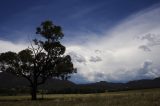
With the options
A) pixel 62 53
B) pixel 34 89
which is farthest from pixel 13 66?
pixel 62 53

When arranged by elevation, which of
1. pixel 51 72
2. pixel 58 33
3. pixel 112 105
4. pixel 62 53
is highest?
pixel 58 33

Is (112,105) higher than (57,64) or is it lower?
lower

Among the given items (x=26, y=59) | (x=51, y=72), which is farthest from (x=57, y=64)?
(x=26, y=59)

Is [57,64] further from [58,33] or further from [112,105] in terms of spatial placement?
[112,105]

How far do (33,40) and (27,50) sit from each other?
8.36ft

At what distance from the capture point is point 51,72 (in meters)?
64.7

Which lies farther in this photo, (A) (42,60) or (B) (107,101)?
(A) (42,60)

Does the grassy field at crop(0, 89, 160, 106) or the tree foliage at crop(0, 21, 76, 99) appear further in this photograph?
the tree foliage at crop(0, 21, 76, 99)

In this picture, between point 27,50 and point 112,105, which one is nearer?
point 112,105

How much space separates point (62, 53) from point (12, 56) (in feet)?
35.5

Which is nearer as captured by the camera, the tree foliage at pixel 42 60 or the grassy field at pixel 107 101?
the grassy field at pixel 107 101

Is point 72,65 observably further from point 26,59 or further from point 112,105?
point 112,105

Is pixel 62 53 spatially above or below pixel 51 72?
above

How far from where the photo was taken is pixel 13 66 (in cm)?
6425
